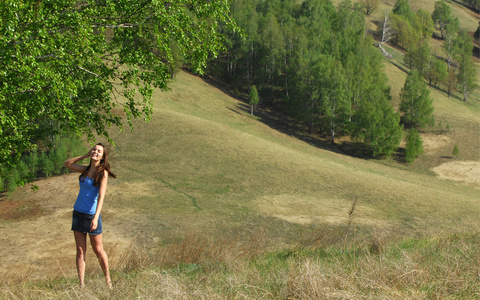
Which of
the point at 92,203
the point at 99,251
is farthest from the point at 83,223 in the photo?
the point at 99,251

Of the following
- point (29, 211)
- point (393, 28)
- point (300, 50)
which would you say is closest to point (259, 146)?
point (29, 211)

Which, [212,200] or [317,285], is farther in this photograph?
[212,200]

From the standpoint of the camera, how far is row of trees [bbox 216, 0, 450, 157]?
51.9m

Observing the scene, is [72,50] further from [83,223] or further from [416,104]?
[416,104]

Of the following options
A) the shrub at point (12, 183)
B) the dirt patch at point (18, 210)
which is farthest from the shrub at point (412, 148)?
the shrub at point (12, 183)

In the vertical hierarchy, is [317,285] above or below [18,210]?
above

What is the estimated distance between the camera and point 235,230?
15.4 m

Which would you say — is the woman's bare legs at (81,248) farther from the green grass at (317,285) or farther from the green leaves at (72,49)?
the green leaves at (72,49)

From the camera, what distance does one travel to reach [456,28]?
11369 cm

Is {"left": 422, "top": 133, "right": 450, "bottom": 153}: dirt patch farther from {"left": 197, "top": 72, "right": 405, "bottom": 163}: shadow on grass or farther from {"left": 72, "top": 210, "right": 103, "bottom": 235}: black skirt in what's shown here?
{"left": 72, "top": 210, "right": 103, "bottom": 235}: black skirt

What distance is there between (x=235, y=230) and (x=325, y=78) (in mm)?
44325

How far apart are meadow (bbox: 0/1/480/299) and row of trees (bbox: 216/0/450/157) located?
589 inches

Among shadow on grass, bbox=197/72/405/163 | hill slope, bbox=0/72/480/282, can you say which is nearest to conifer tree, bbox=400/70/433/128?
shadow on grass, bbox=197/72/405/163

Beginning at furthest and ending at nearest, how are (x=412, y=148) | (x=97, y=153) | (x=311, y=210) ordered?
1. (x=412, y=148)
2. (x=311, y=210)
3. (x=97, y=153)
